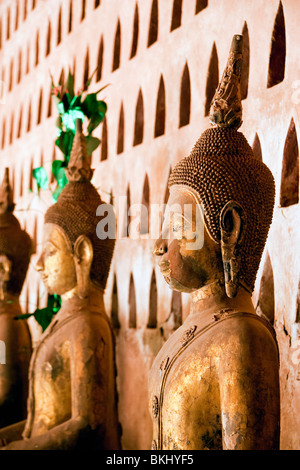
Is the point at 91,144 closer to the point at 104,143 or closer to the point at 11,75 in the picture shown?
the point at 104,143

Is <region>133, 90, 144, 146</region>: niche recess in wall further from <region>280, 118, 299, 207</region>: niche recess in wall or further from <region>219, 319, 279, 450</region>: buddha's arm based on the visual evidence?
<region>219, 319, 279, 450</region>: buddha's arm

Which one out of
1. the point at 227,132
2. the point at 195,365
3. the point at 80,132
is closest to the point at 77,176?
the point at 80,132

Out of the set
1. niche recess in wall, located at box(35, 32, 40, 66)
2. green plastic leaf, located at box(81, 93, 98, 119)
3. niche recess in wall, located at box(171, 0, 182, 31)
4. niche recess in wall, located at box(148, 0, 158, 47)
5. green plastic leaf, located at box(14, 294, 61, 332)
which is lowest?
green plastic leaf, located at box(14, 294, 61, 332)

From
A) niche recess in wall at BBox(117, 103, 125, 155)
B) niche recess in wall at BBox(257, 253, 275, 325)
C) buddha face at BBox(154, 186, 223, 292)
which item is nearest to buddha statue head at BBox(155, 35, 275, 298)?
buddha face at BBox(154, 186, 223, 292)

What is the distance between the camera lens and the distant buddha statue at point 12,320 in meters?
4.37

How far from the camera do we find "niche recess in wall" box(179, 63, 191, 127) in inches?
156

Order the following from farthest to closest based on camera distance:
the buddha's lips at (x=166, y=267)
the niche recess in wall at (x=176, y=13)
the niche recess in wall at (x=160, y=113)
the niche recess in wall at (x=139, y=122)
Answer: the niche recess in wall at (x=139, y=122) < the niche recess in wall at (x=160, y=113) < the niche recess in wall at (x=176, y=13) < the buddha's lips at (x=166, y=267)

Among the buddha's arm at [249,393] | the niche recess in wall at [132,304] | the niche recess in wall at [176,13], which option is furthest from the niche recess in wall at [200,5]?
the buddha's arm at [249,393]

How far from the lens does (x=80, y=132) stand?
12.5 ft

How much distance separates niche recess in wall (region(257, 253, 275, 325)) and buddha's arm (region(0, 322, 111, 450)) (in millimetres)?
785

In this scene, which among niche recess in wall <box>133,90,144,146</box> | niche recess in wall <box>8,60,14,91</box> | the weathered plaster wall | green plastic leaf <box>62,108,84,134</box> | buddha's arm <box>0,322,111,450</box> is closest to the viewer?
the weathered plaster wall

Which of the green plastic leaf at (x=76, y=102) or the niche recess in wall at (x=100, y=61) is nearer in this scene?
the green plastic leaf at (x=76, y=102)

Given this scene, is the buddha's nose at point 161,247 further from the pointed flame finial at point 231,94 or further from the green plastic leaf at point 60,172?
the green plastic leaf at point 60,172
